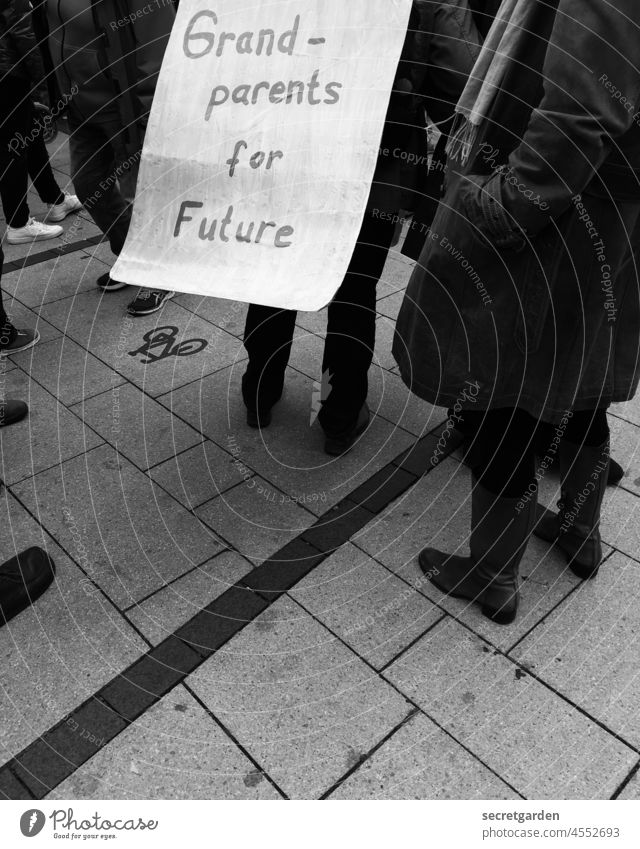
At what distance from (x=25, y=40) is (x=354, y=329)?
8.75 feet

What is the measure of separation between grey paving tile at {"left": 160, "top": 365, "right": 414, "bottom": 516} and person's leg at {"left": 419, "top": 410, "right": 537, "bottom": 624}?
0.54 metres

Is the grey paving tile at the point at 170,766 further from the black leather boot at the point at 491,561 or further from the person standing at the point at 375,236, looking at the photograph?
the person standing at the point at 375,236

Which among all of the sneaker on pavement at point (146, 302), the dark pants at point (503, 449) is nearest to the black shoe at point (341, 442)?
the dark pants at point (503, 449)

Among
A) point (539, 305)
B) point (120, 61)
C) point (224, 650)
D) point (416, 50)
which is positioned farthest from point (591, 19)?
point (120, 61)

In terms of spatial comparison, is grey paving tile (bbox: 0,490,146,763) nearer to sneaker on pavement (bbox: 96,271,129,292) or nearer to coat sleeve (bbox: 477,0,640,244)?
coat sleeve (bbox: 477,0,640,244)

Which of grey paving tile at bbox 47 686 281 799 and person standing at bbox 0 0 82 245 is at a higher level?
person standing at bbox 0 0 82 245

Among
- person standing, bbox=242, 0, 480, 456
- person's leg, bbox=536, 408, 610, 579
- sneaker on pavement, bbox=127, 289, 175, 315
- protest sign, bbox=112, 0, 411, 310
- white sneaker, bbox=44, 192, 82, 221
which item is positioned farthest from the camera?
white sneaker, bbox=44, 192, 82, 221

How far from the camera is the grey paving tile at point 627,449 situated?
2621 millimetres

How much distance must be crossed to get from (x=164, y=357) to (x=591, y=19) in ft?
8.22

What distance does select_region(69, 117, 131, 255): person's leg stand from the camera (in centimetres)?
358

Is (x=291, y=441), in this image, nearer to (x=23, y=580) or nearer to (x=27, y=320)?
(x=23, y=580)

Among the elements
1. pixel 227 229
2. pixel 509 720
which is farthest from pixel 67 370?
pixel 509 720

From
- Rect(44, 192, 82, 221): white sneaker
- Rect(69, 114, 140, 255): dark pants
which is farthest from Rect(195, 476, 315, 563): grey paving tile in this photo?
Rect(44, 192, 82, 221): white sneaker

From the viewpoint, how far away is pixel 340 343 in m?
2.65
